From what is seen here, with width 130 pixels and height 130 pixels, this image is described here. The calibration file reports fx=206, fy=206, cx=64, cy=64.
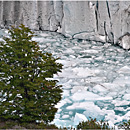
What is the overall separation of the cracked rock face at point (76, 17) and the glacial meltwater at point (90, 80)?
3.14ft

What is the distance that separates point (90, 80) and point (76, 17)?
26.1 ft

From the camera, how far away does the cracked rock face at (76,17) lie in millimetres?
16094

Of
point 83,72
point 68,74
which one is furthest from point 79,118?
point 83,72

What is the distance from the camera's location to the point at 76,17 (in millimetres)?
17156

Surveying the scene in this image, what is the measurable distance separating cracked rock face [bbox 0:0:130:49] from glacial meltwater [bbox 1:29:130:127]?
3.14 ft

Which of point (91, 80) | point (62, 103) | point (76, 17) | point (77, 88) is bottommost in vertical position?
point (62, 103)

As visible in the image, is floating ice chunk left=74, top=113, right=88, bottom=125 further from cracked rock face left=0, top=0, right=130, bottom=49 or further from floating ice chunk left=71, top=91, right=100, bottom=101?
cracked rock face left=0, top=0, right=130, bottom=49

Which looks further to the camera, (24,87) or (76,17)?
(76,17)

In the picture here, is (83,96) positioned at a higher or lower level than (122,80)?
lower

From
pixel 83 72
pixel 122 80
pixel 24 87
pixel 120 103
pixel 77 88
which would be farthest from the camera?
pixel 83 72

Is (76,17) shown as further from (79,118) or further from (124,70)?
(79,118)

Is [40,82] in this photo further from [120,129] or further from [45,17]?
[45,17]

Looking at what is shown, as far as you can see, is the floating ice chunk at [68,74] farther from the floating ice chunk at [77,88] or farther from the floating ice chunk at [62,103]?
the floating ice chunk at [62,103]

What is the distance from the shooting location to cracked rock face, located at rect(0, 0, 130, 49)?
1609 cm
